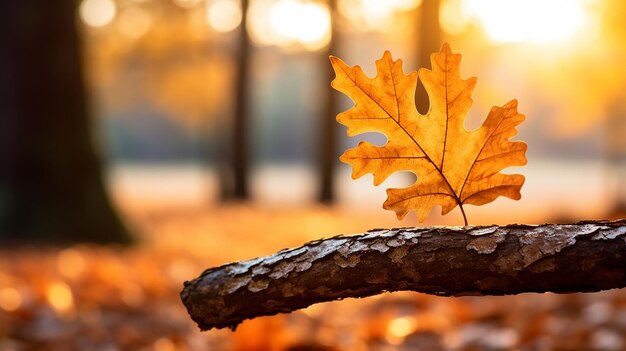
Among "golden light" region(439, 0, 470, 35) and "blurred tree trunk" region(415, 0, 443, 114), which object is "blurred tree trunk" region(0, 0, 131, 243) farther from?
"golden light" region(439, 0, 470, 35)

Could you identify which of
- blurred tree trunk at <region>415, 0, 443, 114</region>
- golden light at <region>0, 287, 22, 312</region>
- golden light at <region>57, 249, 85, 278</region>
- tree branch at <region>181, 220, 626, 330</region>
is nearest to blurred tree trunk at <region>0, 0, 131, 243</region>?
golden light at <region>57, 249, 85, 278</region>

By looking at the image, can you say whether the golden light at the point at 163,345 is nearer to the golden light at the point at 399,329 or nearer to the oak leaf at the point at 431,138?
the golden light at the point at 399,329

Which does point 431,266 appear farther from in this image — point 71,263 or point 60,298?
point 71,263

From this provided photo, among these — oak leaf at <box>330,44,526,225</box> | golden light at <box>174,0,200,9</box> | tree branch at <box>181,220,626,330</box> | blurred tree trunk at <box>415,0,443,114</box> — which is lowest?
tree branch at <box>181,220,626,330</box>

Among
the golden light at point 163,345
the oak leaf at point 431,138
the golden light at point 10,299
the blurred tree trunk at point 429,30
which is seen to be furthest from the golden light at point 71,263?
the blurred tree trunk at point 429,30

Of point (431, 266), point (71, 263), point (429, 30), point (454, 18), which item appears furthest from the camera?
point (454, 18)

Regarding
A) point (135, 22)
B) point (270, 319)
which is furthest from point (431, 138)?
point (135, 22)
